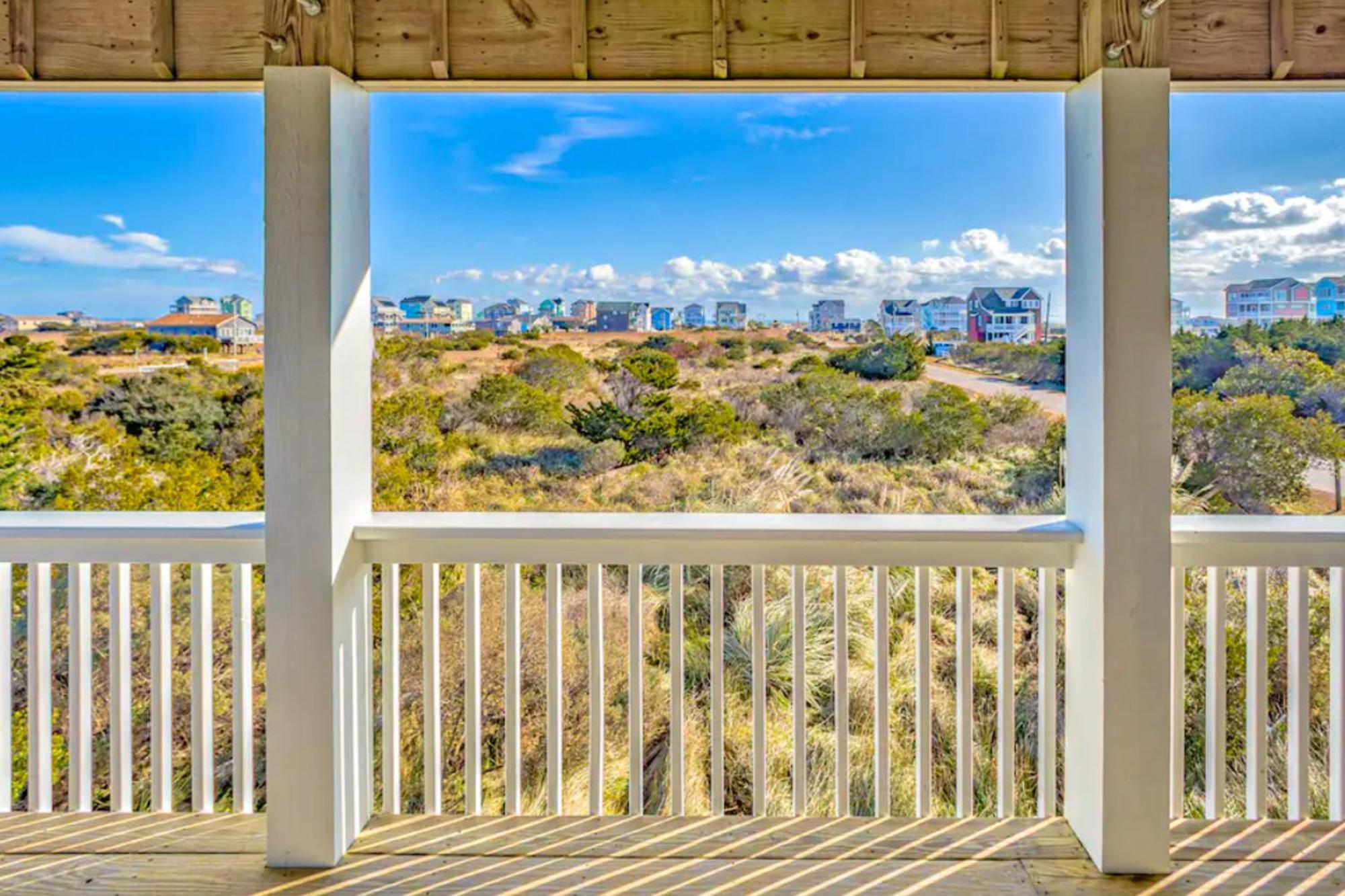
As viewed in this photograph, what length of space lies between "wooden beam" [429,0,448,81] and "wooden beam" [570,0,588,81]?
0.33m

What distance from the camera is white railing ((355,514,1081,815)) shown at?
2328mm

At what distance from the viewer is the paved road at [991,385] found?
8.84ft

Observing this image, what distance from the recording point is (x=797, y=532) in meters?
2.30

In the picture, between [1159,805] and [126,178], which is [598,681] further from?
[126,178]

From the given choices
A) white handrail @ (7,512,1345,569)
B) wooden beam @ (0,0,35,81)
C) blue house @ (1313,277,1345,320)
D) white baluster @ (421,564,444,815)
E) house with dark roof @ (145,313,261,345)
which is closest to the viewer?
wooden beam @ (0,0,35,81)

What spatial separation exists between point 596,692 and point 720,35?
187cm

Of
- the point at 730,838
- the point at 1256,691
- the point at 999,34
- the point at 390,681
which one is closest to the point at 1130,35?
the point at 999,34

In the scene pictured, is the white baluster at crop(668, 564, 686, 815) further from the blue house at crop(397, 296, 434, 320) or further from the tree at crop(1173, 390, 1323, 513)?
the tree at crop(1173, 390, 1323, 513)

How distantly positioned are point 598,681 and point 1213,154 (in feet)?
8.34

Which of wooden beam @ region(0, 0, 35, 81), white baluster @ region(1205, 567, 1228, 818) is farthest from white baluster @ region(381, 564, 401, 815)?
white baluster @ region(1205, 567, 1228, 818)

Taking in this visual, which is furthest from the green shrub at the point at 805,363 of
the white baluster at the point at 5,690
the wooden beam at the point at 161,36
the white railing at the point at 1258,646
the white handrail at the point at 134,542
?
the white baluster at the point at 5,690

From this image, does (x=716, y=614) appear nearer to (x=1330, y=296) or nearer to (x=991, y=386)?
(x=991, y=386)

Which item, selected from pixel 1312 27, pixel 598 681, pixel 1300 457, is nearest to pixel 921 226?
pixel 1312 27

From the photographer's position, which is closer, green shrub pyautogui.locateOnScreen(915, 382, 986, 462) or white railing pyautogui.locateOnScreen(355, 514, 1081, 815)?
white railing pyautogui.locateOnScreen(355, 514, 1081, 815)
